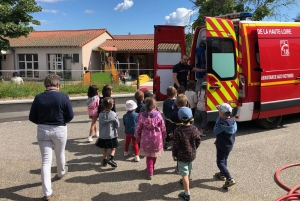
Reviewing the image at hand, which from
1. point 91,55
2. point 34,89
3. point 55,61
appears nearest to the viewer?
point 34,89

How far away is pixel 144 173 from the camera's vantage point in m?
4.70

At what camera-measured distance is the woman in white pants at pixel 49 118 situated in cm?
379

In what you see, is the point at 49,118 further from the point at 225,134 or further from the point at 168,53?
the point at 168,53

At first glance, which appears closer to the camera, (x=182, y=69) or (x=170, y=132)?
(x=170, y=132)

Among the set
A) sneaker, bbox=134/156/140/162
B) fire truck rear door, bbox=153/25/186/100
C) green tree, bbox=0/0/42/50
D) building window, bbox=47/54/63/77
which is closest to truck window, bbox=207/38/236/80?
fire truck rear door, bbox=153/25/186/100

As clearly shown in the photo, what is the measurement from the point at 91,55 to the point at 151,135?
24.4m

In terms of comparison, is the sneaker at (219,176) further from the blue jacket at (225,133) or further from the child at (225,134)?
the blue jacket at (225,133)

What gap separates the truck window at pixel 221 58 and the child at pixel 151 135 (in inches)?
84.1

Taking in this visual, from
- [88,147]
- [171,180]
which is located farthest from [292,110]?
[88,147]

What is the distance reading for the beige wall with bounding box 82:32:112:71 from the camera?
26.8 metres

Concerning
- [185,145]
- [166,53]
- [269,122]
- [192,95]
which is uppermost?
[166,53]

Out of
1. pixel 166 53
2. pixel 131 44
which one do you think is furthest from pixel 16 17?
pixel 131 44

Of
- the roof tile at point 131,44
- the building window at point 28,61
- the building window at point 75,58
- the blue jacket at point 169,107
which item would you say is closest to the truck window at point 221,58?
the blue jacket at point 169,107

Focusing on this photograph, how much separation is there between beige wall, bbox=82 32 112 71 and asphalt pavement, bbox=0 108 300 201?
2077cm
